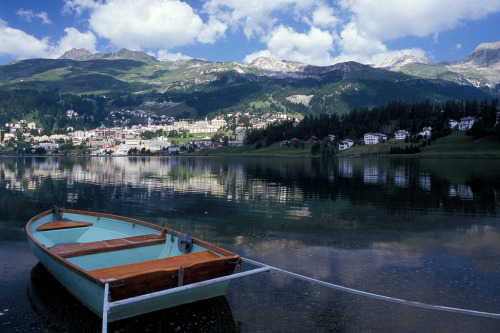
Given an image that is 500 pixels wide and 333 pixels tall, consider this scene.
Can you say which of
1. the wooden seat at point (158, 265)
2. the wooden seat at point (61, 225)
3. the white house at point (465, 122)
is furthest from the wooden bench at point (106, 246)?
the white house at point (465, 122)

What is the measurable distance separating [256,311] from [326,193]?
107ft

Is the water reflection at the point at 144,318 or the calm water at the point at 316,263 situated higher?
the calm water at the point at 316,263

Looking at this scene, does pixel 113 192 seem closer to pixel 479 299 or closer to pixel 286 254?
pixel 286 254

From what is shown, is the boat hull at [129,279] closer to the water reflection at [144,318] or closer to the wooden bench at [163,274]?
the wooden bench at [163,274]

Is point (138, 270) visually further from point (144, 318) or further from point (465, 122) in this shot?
point (465, 122)

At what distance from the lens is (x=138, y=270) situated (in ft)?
41.2

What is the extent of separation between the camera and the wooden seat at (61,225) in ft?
62.6

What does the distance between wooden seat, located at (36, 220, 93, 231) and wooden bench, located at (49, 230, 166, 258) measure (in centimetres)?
376

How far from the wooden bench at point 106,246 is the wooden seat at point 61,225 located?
376 centimetres

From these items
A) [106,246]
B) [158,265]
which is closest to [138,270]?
[158,265]

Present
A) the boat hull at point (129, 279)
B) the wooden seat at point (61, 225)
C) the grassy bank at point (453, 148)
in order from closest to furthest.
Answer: the boat hull at point (129, 279)
the wooden seat at point (61, 225)
the grassy bank at point (453, 148)

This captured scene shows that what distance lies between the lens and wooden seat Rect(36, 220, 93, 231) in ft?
Answer: 62.6

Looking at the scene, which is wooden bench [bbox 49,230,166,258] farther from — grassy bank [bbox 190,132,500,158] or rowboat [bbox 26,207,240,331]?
grassy bank [bbox 190,132,500,158]

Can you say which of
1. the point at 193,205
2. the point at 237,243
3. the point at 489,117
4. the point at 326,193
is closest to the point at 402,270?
the point at 237,243
